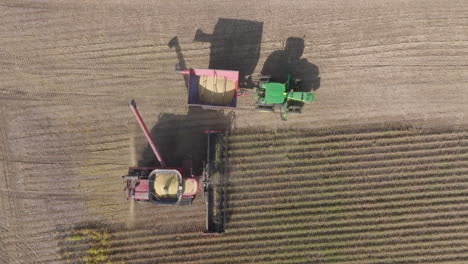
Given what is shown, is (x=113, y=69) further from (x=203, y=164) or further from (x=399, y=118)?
(x=399, y=118)

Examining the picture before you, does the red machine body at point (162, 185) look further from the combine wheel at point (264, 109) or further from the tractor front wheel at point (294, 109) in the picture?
the tractor front wheel at point (294, 109)

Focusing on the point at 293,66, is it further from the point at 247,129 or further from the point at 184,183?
the point at 184,183

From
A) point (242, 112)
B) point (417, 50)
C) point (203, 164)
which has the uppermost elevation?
point (417, 50)

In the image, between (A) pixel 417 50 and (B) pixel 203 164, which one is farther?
(A) pixel 417 50

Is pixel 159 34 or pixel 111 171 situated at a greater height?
pixel 159 34

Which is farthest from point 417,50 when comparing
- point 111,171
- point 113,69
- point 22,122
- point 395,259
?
point 22,122

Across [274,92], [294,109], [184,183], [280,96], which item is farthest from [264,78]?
[184,183]

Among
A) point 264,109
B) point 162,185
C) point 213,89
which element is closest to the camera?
point 162,185
